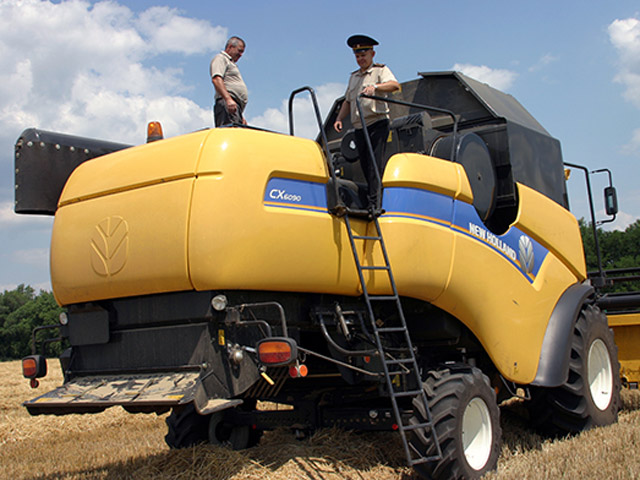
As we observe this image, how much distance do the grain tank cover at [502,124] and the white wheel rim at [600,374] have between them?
1.59 metres

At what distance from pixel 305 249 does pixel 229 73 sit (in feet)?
7.15

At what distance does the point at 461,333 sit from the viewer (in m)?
5.81

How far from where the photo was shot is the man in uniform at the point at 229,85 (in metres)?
5.86

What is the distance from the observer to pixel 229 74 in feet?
19.9

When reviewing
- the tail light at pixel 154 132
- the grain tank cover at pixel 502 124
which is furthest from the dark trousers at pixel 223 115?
the grain tank cover at pixel 502 124

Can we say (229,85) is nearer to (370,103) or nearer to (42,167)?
(370,103)

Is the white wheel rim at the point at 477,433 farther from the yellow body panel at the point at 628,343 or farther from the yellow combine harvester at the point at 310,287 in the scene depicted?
the yellow body panel at the point at 628,343

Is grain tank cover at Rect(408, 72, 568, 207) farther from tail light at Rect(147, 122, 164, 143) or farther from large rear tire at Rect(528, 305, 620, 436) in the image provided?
→ tail light at Rect(147, 122, 164, 143)

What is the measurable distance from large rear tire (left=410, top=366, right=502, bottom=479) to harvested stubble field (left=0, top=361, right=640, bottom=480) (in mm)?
200

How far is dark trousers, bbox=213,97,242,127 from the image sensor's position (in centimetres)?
594

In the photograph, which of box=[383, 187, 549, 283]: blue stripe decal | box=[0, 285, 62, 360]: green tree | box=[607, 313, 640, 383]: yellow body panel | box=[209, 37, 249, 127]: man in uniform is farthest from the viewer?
box=[0, 285, 62, 360]: green tree

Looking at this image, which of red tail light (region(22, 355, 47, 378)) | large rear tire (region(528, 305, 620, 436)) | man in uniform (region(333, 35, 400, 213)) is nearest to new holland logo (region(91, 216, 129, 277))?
red tail light (region(22, 355, 47, 378))

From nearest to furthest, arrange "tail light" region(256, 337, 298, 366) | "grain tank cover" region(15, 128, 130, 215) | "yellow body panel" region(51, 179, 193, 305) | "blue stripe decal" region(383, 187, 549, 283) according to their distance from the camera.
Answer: "tail light" region(256, 337, 298, 366) < "yellow body panel" region(51, 179, 193, 305) < "blue stripe decal" region(383, 187, 549, 283) < "grain tank cover" region(15, 128, 130, 215)

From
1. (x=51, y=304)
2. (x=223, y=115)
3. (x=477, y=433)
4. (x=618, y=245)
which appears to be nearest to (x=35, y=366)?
(x=223, y=115)
